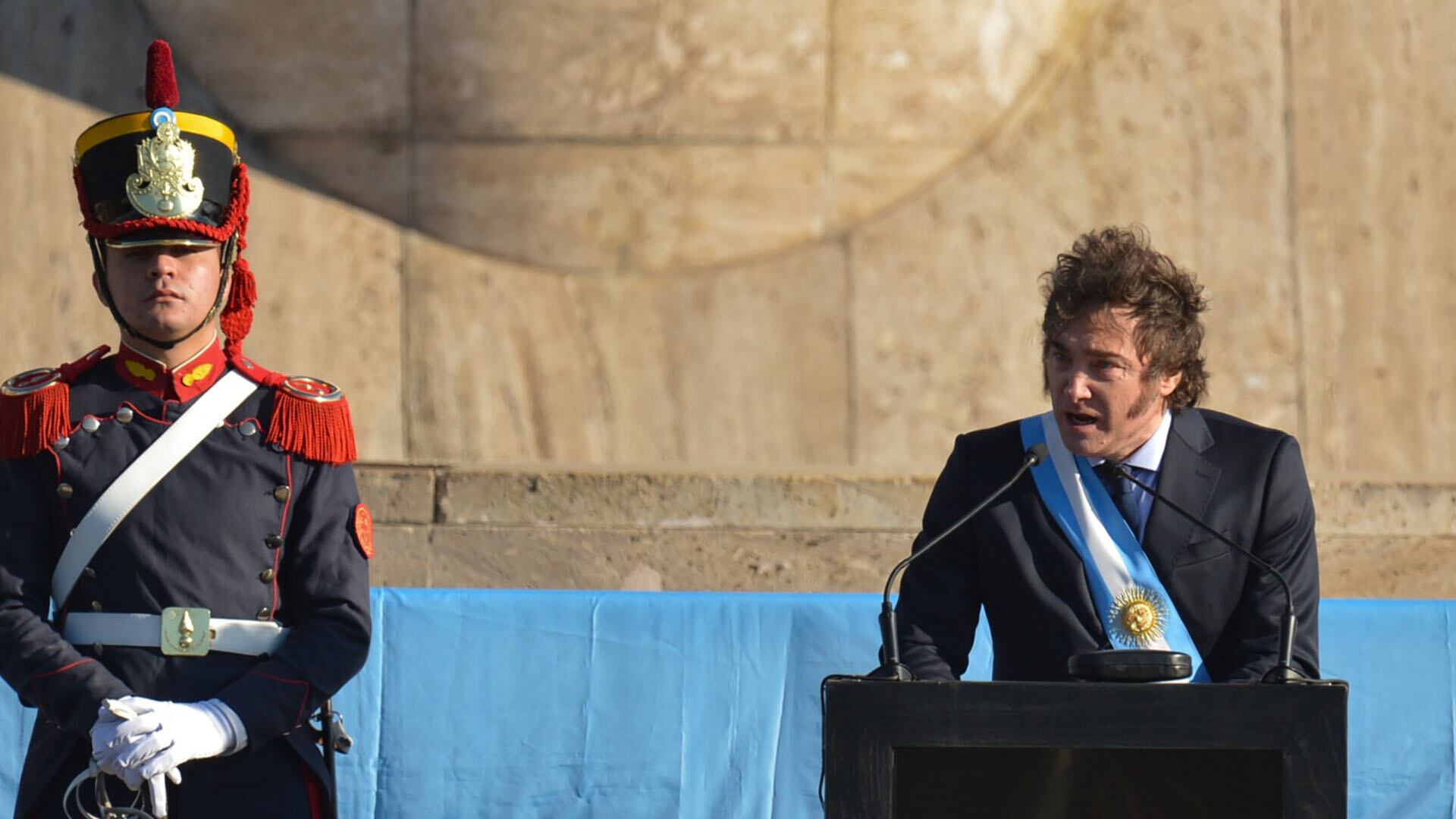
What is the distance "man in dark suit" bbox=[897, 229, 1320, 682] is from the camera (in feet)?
10.0

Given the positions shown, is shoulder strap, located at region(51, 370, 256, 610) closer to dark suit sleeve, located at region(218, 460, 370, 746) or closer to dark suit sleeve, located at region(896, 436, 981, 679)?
dark suit sleeve, located at region(218, 460, 370, 746)

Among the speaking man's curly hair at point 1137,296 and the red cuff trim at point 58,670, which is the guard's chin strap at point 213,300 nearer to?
the red cuff trim at point 58,670

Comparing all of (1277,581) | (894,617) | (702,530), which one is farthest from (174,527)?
(702,530)

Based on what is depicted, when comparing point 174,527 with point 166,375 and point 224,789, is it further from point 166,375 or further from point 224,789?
point 224,789

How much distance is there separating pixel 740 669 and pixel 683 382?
235cm

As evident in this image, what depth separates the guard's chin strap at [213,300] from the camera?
9.85 ft

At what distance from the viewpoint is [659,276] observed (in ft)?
22.7

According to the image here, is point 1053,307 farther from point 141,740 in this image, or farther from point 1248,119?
point 1248,119

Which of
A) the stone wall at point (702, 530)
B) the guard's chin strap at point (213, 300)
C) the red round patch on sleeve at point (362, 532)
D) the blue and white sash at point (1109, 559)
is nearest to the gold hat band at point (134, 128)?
the guard's chin strap at point (213, 300)

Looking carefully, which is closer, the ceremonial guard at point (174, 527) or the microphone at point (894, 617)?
the microphone at point (894, 617)

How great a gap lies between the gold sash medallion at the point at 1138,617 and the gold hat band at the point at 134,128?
154cm

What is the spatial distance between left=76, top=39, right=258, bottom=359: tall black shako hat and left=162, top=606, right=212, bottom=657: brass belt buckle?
1.34ft

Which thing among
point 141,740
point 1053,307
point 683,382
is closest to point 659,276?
point 683,382

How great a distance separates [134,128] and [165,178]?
0.12 metres
